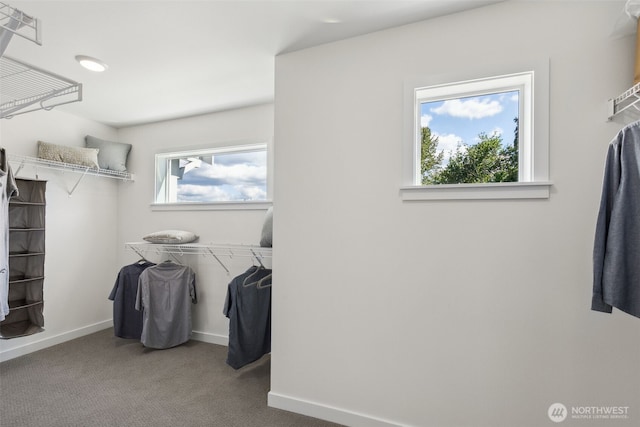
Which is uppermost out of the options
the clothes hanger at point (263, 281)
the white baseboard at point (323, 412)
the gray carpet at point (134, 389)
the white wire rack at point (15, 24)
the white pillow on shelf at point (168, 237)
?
the white wire rack at point (15, 24)

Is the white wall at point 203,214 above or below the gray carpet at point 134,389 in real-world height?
above

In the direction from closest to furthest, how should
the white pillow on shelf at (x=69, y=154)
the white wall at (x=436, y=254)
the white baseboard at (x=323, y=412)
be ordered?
the white wall at (x=436, y=254) → the white baseboard at (x=323, y=412) → the white pillow on shelf at (x=69, y=154)

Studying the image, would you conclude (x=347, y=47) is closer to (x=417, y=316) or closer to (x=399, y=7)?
(x=399, y=7)

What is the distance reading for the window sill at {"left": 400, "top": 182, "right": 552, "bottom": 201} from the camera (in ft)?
5.27

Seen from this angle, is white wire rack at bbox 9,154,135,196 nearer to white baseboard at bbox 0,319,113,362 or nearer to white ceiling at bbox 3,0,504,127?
white ceiling at bbox 3,0,504,127

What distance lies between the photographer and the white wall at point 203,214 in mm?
3193

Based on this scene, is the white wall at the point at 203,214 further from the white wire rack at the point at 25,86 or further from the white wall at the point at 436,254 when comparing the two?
the white wire rack at the point at 25,86

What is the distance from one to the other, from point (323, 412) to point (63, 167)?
128 inches

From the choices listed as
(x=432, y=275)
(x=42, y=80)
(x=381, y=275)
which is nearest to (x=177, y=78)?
(x=42, y=80)

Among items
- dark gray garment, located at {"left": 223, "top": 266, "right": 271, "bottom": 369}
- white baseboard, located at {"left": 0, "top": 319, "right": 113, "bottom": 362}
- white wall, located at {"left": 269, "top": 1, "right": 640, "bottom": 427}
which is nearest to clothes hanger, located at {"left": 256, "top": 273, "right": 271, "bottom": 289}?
dark gray garment, located at {"left": 223, "top": 266, "right": 271, "bottom": 369}

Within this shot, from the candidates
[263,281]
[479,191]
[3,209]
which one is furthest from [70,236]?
[479,191]

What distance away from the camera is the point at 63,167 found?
3.15 metres

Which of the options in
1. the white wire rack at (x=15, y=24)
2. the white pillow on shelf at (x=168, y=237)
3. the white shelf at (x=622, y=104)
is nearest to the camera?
the white wire rack at (x=15, y=24)

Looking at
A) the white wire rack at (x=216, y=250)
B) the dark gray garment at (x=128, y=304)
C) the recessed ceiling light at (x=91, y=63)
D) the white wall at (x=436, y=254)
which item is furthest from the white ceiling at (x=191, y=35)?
the dark gray garment at (x=128, y=304)
